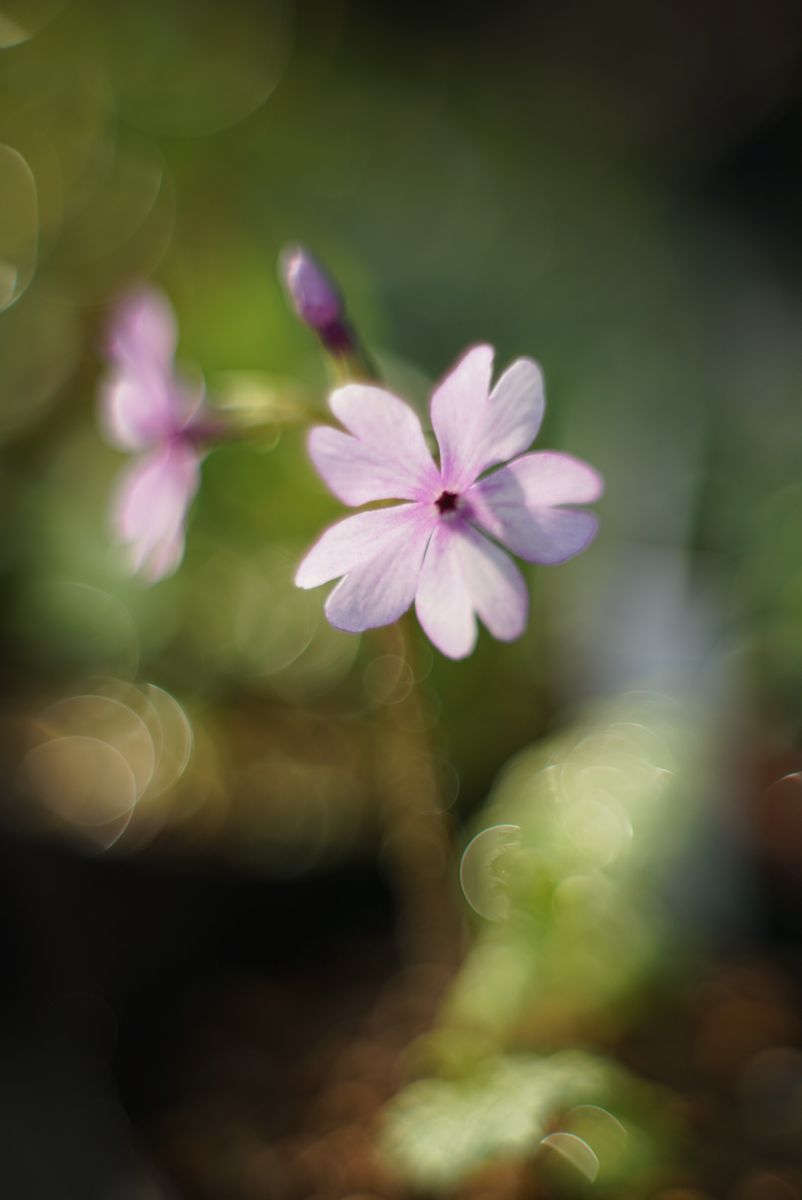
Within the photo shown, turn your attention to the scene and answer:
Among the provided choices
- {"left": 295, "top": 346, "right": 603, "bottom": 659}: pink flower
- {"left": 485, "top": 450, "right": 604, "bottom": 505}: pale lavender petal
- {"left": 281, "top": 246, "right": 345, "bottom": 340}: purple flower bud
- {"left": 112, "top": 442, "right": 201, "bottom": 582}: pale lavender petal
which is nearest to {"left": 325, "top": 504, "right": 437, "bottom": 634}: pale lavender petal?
{"left": 295, "top": 346, "right": 603, "bottom": 659}: pink flower

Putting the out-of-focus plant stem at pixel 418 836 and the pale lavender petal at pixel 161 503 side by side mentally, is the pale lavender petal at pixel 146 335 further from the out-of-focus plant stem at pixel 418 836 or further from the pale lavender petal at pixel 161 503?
the out-of-focus plant stem at pixel 418 836

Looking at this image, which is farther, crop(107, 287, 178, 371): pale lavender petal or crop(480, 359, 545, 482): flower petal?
crop(107, 287, 178, 371): pale lavender petal

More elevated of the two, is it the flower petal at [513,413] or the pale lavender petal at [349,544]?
the flower petal at [513,413]

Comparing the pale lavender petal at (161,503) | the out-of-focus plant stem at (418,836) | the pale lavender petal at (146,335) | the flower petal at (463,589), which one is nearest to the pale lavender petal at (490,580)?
the flower petal at (463,589)

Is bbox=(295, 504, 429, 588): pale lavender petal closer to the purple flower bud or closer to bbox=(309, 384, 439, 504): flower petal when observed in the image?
bbox=(309, 384, 439, 504): flower petal

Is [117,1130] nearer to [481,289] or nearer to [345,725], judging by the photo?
[345,725]

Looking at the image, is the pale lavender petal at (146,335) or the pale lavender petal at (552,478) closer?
the pale lavender petal at (552,478)

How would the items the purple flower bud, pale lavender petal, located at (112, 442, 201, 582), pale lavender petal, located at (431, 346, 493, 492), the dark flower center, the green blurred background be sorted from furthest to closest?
1. the green blurred background
2. pale lavender petal, located at (112, 442, 201, 582)
3. the purple flower bud
4. the dark flower center
5. pale lavender petal, located at (431, 346, 493, 492)

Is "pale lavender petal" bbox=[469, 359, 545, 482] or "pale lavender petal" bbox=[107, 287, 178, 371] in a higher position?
"pale lavender petal" bbox=[107, 287, 178, 371]

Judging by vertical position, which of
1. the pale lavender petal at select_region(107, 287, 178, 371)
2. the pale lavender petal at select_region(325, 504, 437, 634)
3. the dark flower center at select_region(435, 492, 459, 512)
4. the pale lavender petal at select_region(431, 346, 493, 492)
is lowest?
the pale lavender petal at select_region(325, 504, 437, 634)
